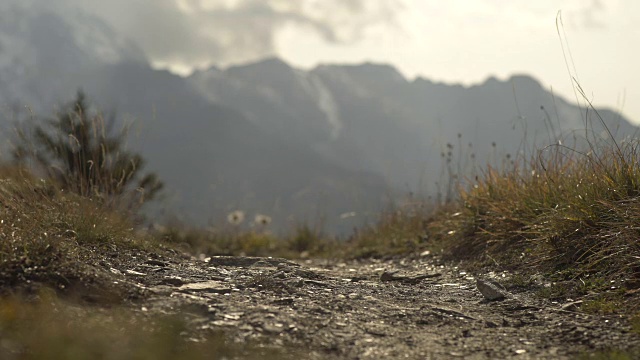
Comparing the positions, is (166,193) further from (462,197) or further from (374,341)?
(374,341)

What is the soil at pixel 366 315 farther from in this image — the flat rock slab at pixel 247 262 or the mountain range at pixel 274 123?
the mountain range at pixel 274 123

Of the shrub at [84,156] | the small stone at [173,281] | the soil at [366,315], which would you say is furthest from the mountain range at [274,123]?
the small stone at [173,281]

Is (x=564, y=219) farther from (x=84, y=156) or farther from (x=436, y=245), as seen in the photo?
(x=84, y=156)

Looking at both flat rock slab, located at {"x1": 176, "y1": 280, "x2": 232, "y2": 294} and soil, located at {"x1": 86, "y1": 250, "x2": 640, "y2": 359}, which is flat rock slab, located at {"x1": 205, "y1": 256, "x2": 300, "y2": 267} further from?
flat rock slab, located at {"x1": 176, "y1": 280, "x2": 232, "y2": 294}

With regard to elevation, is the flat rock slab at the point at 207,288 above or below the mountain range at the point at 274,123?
below

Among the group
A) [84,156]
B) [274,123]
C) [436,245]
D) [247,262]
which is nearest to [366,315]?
[247,262]

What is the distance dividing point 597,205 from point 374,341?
8.17 ft

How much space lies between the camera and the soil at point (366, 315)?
2.82 metres

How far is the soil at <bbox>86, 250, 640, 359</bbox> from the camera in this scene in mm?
2822

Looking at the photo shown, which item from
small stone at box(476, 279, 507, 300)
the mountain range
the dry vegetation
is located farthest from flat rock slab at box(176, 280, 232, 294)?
the mountain range

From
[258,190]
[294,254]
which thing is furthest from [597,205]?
[258,190]

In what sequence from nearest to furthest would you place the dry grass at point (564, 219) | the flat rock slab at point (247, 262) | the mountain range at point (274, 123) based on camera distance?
the dry grass at point (564, 219) < the flat rock slab at point (247, 262) < the mountain range at point (274, 123)

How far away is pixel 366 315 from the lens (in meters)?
3.39

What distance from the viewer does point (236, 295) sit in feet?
11.8
